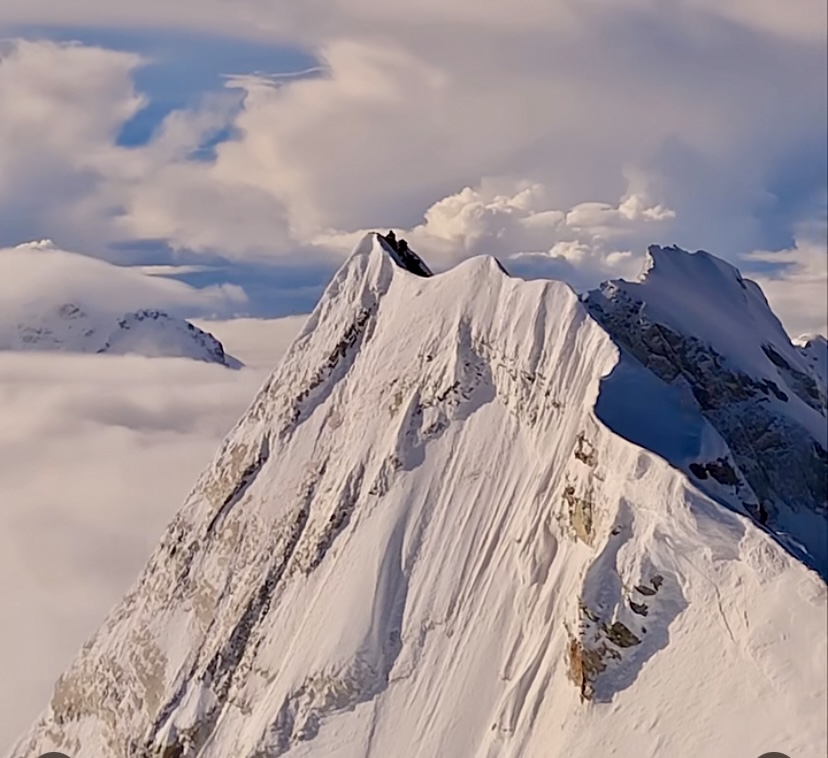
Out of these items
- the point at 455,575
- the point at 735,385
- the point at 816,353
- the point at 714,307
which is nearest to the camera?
the point at 455,575

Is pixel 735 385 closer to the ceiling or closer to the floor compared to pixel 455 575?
closer to the ceiling

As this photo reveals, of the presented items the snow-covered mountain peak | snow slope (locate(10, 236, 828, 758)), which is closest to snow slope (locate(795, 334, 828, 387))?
the snow-covered mountain peak

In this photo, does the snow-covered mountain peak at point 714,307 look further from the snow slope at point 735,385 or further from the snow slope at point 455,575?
the snow slope at point 455,575

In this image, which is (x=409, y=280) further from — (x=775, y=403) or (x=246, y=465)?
(x=775, y=403)

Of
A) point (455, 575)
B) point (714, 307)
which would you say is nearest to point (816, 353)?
point (714, 307)

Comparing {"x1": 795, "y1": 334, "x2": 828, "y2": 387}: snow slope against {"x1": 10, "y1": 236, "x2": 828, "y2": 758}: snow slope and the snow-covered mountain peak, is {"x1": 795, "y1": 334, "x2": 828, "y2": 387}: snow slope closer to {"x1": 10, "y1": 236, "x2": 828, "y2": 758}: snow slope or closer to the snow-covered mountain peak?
the snow-covered mountain peak

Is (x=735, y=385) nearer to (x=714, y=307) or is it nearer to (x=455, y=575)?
(x=714, y=307)

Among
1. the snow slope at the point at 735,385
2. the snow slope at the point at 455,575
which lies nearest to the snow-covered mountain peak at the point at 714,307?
the snow slope at the point at 735,385

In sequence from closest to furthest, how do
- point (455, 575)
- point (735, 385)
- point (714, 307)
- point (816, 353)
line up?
point (455, 575), point (735, 385), point (714, 307), point (816, 353)

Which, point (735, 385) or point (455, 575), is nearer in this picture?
point (455, 575)
